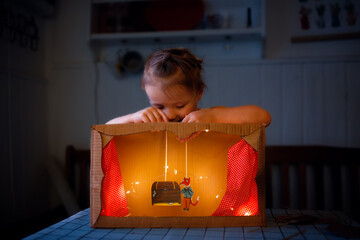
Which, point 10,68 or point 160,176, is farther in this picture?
point 10,68

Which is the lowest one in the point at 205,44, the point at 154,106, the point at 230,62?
the point at 154,106

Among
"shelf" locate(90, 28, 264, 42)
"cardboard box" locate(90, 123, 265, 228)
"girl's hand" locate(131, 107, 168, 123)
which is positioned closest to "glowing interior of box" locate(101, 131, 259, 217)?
"cardboard box" locate(90, 123, 265, 228)

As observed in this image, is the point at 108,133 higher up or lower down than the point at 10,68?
lower down

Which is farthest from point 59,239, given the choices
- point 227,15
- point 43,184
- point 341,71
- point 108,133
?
point 341,71

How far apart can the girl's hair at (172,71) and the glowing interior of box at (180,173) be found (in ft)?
0.77

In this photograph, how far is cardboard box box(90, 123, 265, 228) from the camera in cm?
58

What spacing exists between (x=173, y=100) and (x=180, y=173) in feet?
0.83

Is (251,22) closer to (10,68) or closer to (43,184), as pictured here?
(10,68)

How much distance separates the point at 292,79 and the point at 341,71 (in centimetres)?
25

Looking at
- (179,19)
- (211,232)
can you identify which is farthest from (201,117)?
(179,19)

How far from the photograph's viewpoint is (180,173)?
59cm

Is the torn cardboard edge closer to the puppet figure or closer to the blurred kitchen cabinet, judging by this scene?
the puppet figure

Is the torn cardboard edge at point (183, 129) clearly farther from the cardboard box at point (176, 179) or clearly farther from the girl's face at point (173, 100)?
the girl's face at point (173, 100)

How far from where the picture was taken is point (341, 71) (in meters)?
1.58
